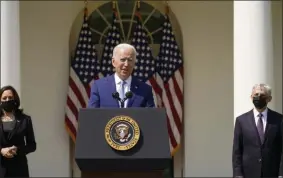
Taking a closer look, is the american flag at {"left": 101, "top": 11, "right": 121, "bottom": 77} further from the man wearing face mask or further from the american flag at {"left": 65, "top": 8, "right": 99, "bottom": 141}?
the man wearing face mask

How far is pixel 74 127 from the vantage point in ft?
46.1

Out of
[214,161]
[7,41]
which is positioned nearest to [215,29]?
[214,161]

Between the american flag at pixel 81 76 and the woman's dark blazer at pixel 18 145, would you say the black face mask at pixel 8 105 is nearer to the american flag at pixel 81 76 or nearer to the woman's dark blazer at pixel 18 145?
the woman's dark blazer at pixel 18 145

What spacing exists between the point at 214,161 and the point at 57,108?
3.40 meters

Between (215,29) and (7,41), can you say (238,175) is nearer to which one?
(7,41)

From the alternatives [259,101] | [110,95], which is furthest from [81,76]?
[110,95]

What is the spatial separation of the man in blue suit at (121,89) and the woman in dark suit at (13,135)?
7.66 ft

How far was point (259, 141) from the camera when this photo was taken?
26.3 feet

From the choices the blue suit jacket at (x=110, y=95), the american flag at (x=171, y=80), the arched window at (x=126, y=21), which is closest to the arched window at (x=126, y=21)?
the arched window at (x=126, y=21)

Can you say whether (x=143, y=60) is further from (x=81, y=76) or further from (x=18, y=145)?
(x=18, y=145)

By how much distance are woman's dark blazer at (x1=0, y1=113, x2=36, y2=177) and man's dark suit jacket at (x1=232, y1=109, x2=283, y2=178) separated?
8.00ft

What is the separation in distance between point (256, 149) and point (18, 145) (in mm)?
2778

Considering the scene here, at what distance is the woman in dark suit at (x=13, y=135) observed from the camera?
8.11 meters

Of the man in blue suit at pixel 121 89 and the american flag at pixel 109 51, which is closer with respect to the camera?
the man in blue suit at pixel 121 89
